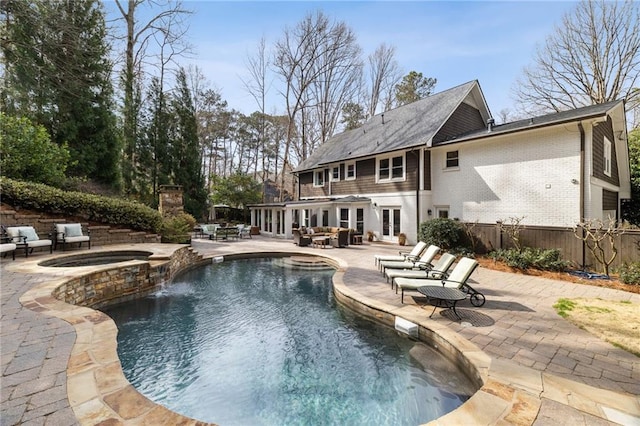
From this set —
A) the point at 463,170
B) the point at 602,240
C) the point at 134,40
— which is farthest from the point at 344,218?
the point at 134,40

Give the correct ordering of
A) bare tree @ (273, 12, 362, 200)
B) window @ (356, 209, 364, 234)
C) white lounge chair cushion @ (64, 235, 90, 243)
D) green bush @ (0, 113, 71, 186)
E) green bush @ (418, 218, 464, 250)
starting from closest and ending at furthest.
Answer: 1. white lounge chair cushion @ (64, 235, 90, 243)
2. green bush @ (0, 113, 71, 186)
3. green bush @ (418, 218, 464, 250)
4. window @ (356, 209, 364, 234)
5. bare tree @ (273, 12, 362, 200)

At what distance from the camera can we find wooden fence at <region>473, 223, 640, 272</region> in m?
7.62

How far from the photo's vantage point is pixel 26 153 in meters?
11.0

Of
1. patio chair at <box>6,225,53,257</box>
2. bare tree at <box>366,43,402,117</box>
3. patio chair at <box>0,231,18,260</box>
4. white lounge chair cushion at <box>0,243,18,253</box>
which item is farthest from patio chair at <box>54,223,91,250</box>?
bare tree at <box>366,43,402,117</box>

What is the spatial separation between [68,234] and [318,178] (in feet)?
46.5

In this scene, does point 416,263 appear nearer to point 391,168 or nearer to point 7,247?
point 391,168

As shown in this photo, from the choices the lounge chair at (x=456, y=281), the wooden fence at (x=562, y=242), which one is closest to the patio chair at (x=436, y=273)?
the lounge chair at (x=456, y=281)

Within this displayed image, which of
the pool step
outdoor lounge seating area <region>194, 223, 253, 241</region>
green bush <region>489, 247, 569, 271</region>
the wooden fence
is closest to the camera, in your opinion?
the wooden fence

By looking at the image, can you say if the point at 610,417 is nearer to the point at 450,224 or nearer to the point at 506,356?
the point at 506,356

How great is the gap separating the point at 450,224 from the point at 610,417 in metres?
8.91

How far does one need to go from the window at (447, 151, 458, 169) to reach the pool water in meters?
9.93

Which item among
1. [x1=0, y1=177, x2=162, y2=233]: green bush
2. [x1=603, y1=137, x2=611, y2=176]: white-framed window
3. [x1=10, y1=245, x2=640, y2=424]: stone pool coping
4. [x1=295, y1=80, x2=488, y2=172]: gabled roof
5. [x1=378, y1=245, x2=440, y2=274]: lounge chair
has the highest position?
[x1=295, y1=80, x2=488, y2=172]: gabled roof

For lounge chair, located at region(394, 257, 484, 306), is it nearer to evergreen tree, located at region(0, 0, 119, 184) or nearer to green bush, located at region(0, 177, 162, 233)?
green bush, located at region(0, 177, 162, 233)

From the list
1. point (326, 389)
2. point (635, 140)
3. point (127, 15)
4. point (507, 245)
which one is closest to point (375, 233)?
point (507, 245)
